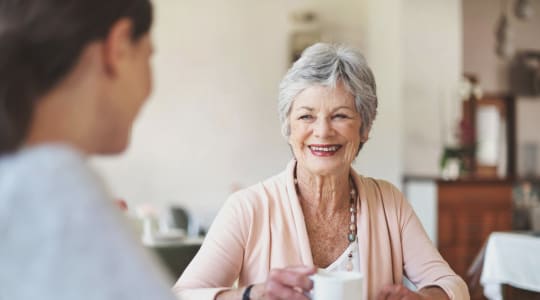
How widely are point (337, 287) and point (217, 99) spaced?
603 centimetres

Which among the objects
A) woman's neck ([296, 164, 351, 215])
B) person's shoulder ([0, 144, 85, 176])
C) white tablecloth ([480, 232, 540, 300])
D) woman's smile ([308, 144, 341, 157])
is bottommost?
white tablecloth ([480, 232, 540, 300])

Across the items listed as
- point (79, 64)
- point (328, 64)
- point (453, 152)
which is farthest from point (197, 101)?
point (79, 64)

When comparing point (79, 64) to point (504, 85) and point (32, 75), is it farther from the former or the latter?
point (504, 85)

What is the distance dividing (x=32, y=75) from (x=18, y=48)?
0.09 ft

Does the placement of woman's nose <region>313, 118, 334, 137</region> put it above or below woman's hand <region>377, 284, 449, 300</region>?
above

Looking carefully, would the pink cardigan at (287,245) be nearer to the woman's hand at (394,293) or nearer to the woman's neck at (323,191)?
the woman's neck at (323,191)

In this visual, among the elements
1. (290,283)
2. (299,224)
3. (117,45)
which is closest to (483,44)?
(299,224)

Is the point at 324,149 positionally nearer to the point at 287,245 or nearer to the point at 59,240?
the point at 287,245

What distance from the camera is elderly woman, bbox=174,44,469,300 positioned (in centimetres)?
151

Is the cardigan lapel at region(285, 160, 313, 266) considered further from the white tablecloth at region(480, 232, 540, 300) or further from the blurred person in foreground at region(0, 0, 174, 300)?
the white tablecloth at region(480, 232, 540, 300)

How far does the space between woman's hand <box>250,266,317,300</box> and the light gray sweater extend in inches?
23.2

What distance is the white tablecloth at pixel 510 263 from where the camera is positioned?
2.87m

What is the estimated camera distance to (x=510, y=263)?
9.84 feet

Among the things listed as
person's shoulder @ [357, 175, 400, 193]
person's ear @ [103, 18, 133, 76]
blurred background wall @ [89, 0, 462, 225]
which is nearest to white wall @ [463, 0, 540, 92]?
blurred background wall @ [89, 0, 462, 225]
